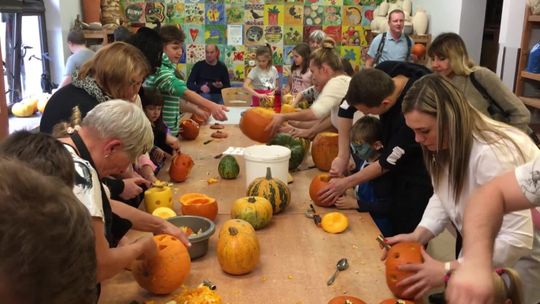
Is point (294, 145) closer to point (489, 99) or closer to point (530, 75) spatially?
point (489, 99)

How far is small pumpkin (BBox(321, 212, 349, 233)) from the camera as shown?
2.25 m

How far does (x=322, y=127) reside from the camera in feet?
11.7

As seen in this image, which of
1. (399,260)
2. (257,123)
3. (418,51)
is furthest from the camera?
(418,51)

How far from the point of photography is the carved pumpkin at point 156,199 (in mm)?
2381

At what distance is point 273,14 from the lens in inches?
318

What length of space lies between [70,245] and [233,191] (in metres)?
2.16

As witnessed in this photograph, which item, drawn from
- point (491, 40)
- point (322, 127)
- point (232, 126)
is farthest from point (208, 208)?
point (491, 40)

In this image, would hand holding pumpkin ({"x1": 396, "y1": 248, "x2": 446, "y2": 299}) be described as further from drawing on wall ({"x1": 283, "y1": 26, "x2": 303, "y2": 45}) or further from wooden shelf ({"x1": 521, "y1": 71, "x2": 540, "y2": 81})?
drawing on wall ({"x1": 283, "y1": 26, "x2": 303, "y2": 45})

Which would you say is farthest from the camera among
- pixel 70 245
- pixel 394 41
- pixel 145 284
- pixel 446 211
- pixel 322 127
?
pixel 394 41

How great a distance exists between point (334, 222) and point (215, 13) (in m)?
6.35

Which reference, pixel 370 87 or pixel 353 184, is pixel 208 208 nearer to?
pixel 353 184

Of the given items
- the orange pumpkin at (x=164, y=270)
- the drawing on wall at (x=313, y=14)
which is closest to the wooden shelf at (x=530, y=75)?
the orange pumpkin at (x=164, y=270)

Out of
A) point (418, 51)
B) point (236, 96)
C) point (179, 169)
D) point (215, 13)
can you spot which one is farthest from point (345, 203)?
point (215, 13)

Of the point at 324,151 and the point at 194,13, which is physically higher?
the point at 194,13
